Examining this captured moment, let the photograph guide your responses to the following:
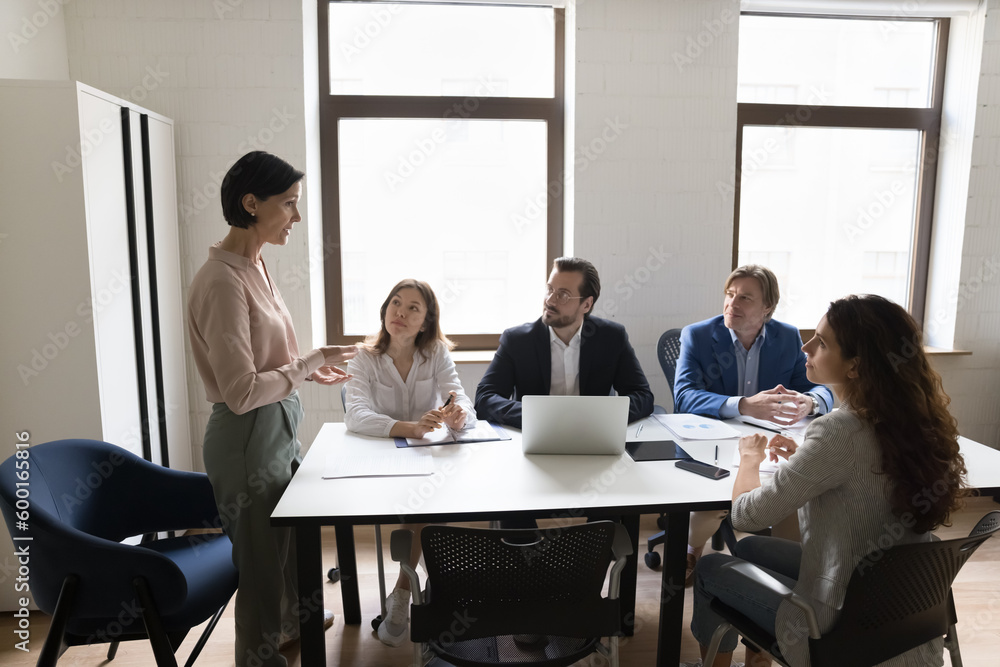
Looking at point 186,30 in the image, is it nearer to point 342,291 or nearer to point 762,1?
point 342,291

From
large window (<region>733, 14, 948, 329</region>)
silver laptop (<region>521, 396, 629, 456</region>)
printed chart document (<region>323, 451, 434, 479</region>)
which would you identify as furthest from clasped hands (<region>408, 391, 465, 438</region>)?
large window (<region>733, 14, 948, 329</region>)

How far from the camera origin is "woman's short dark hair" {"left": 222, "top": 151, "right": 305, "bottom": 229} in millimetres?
1828

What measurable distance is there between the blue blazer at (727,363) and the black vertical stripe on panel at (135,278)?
87.0 inches

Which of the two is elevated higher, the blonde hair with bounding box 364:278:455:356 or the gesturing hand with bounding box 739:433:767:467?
the blonde hair with bounding box 364:278:455:356

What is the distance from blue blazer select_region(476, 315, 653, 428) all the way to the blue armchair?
46.3 inches

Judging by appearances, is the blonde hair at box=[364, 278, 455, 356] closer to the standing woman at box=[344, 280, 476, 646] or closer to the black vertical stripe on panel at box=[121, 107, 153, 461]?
the standing woman at box=[344, 280, 476, 646]

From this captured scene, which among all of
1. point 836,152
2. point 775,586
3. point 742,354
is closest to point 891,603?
point 775,586

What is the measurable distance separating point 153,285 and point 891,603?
286 centimetres

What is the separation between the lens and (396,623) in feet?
7.61

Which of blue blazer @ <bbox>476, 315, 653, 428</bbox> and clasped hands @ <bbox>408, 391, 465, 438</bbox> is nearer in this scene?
clasped hands @ <bbox>408, 391, 465, 438</bbox>

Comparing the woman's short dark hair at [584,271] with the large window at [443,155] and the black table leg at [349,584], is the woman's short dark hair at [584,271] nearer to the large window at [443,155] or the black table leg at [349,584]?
the large window at [443,155]

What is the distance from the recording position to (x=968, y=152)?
3.55 metres

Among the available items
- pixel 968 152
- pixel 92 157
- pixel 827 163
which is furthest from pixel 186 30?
pixel 968 152

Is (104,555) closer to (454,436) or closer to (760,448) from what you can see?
(454,436)
